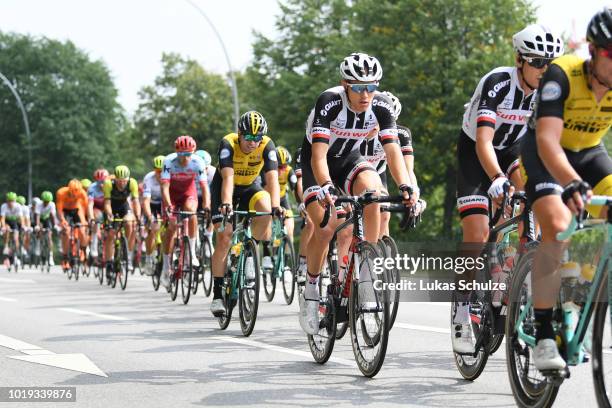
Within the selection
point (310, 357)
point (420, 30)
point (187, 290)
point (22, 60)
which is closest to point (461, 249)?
point (310, 357)

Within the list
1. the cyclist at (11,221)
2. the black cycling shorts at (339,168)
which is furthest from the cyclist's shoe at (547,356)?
the cyclist at (11,221)

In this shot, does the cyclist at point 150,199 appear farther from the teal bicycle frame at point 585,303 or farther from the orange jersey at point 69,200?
the teal bicycle frame at point 585,303

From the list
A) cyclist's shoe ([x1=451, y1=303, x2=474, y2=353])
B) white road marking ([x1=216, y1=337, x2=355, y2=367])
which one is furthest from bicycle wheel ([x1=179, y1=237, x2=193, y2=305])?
cyclist's shoe ([x1=451, y1=303, x2=474, y2=353])

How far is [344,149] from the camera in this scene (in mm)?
8438

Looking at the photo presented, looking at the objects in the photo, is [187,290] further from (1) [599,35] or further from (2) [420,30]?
(2) [420,30]

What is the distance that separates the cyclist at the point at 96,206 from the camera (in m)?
21.3

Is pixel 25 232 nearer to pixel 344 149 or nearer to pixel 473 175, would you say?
pixel 344 149

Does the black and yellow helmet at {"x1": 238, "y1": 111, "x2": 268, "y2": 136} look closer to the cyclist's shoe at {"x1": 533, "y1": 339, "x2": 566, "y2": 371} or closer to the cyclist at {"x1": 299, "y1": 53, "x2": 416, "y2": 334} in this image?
the cyclist at {"x1": 299, "y1": 53, "x2": 416, "y2": 334}

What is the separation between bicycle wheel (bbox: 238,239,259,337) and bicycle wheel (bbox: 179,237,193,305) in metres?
4.28

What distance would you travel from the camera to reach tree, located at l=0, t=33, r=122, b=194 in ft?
213

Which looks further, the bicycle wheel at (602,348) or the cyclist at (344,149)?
the cyclist at (344,149)

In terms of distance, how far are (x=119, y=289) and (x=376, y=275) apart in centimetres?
1221

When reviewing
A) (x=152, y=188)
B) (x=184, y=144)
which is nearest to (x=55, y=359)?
(x=184, y=144)

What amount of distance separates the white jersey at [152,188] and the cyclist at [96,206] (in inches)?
114
